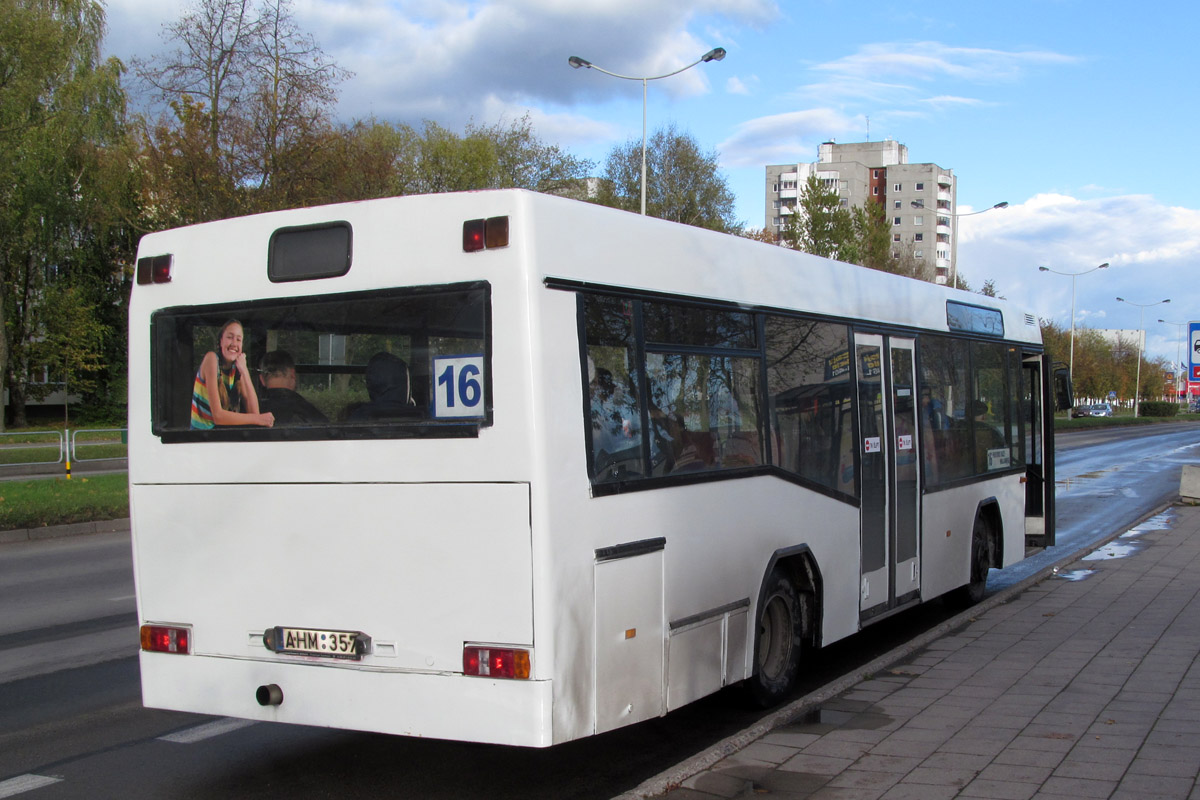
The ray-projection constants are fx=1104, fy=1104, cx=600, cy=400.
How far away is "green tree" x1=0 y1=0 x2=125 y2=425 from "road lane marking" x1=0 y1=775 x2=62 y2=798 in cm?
3803

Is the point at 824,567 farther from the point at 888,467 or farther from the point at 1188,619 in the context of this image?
the point at 1188,619

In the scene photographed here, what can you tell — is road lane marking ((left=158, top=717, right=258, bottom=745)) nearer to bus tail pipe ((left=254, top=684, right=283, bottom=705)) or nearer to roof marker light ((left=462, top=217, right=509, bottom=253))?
bus tail pipe ((left=254, top=684, right=283, bottom=705))

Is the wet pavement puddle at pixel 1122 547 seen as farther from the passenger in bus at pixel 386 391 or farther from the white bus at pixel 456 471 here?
the passenger in bus at pixel 386 391

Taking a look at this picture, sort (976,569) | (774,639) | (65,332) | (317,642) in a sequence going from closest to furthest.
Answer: (317,642)
(774,639)
(976,569)
(65,332)

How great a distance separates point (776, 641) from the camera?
6848 millimetres

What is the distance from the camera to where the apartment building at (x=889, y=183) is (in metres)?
137

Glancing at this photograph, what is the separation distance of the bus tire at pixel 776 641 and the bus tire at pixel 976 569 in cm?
387

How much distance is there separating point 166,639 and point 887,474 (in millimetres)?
5238

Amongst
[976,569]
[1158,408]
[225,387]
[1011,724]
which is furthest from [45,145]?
[1158,408]

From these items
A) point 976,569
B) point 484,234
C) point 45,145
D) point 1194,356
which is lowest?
point 976,569

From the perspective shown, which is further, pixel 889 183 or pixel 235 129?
pixel 889 183

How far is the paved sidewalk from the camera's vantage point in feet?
16.3

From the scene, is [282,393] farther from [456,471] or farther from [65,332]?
[65,332]

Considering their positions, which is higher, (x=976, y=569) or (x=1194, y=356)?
(x=1194, y=356)
